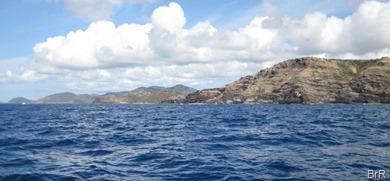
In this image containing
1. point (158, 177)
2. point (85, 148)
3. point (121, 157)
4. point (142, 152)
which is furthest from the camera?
point (85, 148)

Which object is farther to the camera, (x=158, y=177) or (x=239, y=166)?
(x=239, y=166)

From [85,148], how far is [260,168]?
14.4 metres

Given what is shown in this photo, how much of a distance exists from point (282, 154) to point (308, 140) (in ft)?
24.4

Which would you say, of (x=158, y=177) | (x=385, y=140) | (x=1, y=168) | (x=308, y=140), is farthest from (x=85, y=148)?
(x=385, y=140)

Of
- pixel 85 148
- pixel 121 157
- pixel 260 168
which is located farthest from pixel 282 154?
pixel 85 148

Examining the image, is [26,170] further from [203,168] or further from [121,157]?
[203,168]

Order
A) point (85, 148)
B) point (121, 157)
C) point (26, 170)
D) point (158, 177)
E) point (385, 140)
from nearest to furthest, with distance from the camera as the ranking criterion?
point (158, 177), point (26, 170), point (121, 157), point (85, 148), point (385, 140)

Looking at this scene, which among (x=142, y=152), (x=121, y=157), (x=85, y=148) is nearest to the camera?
(x=121, y=157)

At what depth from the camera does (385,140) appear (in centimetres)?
2677

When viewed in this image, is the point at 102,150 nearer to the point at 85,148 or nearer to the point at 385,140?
the point at 85,148

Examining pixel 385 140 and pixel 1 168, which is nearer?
pixel 1 168

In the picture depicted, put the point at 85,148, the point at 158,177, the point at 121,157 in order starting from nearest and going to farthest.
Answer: the point at 158,177, the point at 121,157, the point at 85,148

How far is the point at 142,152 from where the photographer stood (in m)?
22.8

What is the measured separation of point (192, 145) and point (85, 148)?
8488 mm
